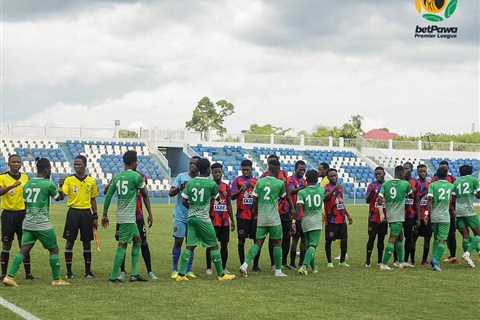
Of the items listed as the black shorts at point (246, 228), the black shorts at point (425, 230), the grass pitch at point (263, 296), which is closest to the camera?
Result: the grass pitch at point (263, 296)

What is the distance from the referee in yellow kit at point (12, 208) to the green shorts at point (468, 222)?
876cm

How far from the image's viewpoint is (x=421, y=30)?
35.4m

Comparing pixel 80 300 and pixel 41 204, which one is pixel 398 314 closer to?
pixel 80 300

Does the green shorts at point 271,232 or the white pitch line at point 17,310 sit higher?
the green shorts at point 271,232

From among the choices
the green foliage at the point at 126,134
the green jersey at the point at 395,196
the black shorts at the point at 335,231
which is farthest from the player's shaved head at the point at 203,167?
the green foliage at the point at 126,134

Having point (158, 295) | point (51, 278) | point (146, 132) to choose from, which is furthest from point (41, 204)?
point (146, 132)

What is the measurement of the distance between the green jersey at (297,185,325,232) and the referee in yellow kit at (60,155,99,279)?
12.5 feet

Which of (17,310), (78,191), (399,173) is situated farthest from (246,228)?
(17,310)

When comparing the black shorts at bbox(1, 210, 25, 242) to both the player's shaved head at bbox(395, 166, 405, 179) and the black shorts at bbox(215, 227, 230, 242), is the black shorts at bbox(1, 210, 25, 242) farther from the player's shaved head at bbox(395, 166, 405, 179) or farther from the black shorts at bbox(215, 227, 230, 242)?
the player's shaved head at bbox(395, 166, 405, 179)

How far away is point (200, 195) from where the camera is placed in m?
12.2

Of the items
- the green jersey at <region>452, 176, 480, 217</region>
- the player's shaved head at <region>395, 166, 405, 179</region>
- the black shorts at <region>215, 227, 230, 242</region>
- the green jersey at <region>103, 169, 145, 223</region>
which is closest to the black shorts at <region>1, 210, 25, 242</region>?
the green jersey at <region>103, 169, 145, 223</region>

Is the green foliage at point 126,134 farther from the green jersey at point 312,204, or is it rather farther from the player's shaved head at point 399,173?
the green jersey at point 312,204

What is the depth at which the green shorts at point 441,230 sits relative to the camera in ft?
46.9

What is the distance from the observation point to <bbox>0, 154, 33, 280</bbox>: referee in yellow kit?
1218 cm
